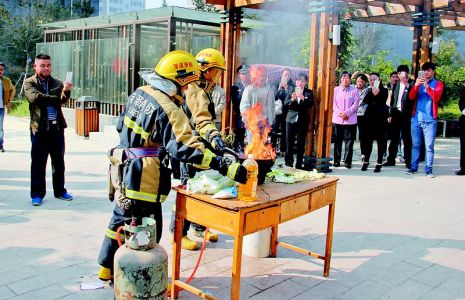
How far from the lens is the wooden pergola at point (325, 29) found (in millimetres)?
8867

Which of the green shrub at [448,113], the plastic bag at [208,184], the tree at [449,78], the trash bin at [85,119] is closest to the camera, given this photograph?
the plastic bag at [208,184]

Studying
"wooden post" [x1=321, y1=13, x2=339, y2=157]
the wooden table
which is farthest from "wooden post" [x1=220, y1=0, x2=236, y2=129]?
the wooden table

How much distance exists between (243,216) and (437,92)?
275 inches

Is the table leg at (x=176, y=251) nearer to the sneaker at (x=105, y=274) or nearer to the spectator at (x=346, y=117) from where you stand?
the sneaker at (x=105, y=274)

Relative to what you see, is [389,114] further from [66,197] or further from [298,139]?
[66,197]

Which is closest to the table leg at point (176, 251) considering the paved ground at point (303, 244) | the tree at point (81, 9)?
the paved ground at point (303, 244)

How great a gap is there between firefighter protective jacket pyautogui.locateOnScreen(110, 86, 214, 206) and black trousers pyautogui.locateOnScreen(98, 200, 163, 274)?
0.10 m

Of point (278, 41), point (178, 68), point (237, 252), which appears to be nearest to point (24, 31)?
point (278, 41)

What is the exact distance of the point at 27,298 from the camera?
3.72 m

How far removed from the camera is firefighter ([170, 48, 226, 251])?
4.34 meters

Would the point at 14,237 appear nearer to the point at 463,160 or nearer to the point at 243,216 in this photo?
the point at 243,216

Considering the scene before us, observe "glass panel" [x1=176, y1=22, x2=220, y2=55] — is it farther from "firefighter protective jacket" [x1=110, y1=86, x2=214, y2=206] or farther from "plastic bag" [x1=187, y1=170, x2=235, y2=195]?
"plastic bag" [x1=187, y1=170, x2=235, y2=195]

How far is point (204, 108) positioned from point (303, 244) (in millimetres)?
1881

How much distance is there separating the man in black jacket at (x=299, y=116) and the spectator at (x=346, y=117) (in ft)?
2.78
